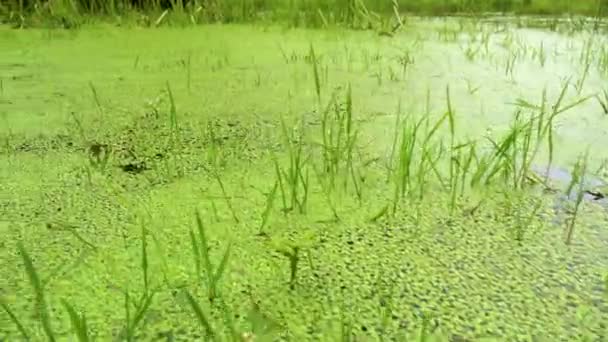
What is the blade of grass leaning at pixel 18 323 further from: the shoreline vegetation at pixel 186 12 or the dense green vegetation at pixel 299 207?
the shoreline vegetation at pixel 186 12

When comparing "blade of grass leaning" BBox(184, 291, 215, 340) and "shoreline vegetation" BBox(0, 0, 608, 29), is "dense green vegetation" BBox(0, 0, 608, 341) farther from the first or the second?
"shoreline vegetation" BBox(0, 0, 608, 29)

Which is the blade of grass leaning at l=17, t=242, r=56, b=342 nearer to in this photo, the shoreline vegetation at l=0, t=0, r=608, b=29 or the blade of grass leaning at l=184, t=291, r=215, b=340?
the blade of grass leaning at l=184, t=291, r=215, b=340

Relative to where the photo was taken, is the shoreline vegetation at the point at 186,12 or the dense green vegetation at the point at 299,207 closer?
the dense green vegetation at the point at 299,207

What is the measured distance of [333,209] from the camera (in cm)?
87

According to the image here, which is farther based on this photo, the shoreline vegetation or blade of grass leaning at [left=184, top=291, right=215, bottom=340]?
the shoreline vegetation

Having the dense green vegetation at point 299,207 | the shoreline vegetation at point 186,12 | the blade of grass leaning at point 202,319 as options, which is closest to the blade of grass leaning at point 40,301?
the dense green vegetation at point 299,207

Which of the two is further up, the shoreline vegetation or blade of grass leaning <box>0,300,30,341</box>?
the shoreline vegetation

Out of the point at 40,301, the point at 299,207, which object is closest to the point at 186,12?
the point at 299,207

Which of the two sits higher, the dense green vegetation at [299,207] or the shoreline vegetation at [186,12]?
the shoreline vegetation at [186,12]

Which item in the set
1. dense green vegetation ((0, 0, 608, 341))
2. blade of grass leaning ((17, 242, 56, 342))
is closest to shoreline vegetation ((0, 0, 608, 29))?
dense green vegetation ((0, 0, 608, 341))

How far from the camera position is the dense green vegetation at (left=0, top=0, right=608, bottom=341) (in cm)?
63

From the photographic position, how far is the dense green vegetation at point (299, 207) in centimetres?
63

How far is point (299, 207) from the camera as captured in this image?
0.88 metres

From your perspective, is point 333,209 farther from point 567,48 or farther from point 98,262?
point 567,48
